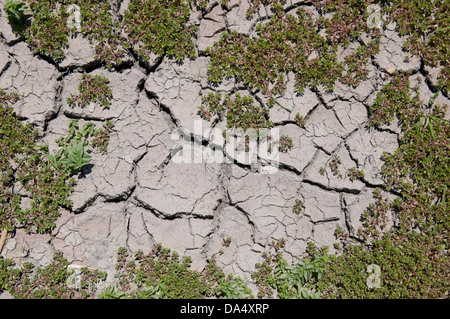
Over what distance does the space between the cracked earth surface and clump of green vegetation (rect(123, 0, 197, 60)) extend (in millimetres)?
111

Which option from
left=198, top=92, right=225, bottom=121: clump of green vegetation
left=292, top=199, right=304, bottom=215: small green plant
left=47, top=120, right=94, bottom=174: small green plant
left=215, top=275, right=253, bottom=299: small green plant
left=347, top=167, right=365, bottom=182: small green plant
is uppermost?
left=198, top=92, right=225, bottom=121: clump of green vegetation

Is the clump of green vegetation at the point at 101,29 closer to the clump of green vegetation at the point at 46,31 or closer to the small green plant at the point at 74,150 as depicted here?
the clump of green vegetation at the point at 46,31

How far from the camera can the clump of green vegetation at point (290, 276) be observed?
3.50 meters

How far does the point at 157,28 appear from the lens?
3.70 metres

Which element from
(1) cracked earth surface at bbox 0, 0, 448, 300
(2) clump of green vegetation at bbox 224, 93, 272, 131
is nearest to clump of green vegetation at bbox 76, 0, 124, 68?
(1) cracked earth surface at bbox 0, 0, 448, 300

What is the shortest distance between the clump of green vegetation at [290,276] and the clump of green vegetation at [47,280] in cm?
143

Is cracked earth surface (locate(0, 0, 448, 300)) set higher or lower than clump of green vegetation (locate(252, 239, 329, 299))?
higher

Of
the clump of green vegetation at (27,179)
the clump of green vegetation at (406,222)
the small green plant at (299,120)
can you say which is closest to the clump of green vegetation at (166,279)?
the clump of green vegetation at (27,179)

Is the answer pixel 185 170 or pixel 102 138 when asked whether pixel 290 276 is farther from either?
pixel 102 138

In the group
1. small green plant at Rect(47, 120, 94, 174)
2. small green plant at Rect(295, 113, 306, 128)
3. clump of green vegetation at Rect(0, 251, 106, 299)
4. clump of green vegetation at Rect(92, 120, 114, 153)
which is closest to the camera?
clump of green vegetation at Rect(0, 251, 106, 299)

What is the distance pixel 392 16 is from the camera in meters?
3.85

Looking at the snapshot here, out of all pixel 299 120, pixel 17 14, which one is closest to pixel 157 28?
pixel 17 14

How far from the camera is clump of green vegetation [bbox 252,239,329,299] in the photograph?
138 inches

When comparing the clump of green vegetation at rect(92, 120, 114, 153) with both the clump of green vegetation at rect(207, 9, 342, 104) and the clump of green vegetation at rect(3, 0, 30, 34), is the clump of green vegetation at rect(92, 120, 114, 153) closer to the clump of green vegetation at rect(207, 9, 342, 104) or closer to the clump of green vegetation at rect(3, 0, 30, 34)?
the clump of green vegetation at rect(207, 9, 342, 104)
